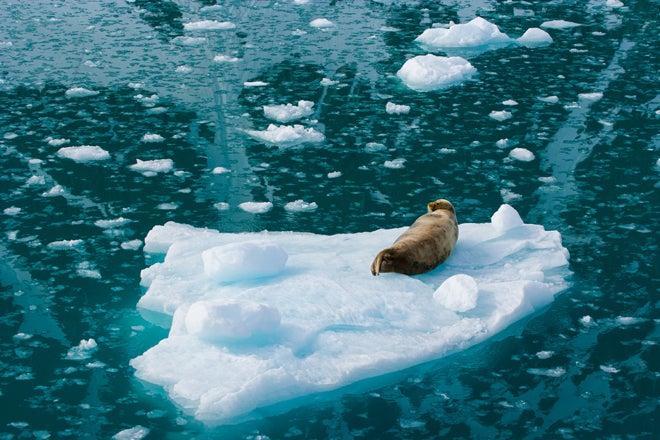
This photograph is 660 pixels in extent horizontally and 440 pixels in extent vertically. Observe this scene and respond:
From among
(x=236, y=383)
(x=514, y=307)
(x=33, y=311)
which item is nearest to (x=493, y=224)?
(x=514, y=307)

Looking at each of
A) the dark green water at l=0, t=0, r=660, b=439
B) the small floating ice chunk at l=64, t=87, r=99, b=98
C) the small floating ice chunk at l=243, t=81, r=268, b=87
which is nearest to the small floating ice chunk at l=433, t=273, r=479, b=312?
the dark green water at l=0, t=0, r=660, b=439

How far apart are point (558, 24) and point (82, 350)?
7.47m

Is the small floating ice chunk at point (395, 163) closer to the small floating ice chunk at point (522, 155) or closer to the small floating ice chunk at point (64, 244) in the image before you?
the small floating ice chunk at point (522, 155)

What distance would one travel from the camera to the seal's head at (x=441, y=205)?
237 inches

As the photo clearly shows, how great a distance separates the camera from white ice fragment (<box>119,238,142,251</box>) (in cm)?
594

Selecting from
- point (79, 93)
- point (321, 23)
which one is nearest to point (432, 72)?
point (321, 23)

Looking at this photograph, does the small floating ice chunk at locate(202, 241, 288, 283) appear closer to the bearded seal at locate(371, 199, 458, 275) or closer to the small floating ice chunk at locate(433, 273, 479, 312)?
the bearded seal at locate(371, 199, 458, 275)

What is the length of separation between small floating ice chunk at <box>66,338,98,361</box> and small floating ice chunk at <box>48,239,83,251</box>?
117cm

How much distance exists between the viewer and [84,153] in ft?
24.0

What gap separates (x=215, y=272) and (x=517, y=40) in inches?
233

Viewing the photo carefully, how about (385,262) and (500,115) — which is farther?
(500,115)

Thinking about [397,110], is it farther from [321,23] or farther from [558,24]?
[558,24]

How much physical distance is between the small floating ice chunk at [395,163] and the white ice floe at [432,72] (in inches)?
65.9

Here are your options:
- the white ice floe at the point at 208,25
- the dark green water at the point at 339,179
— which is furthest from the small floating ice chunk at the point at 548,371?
the white ice floe at the point at 208,25
